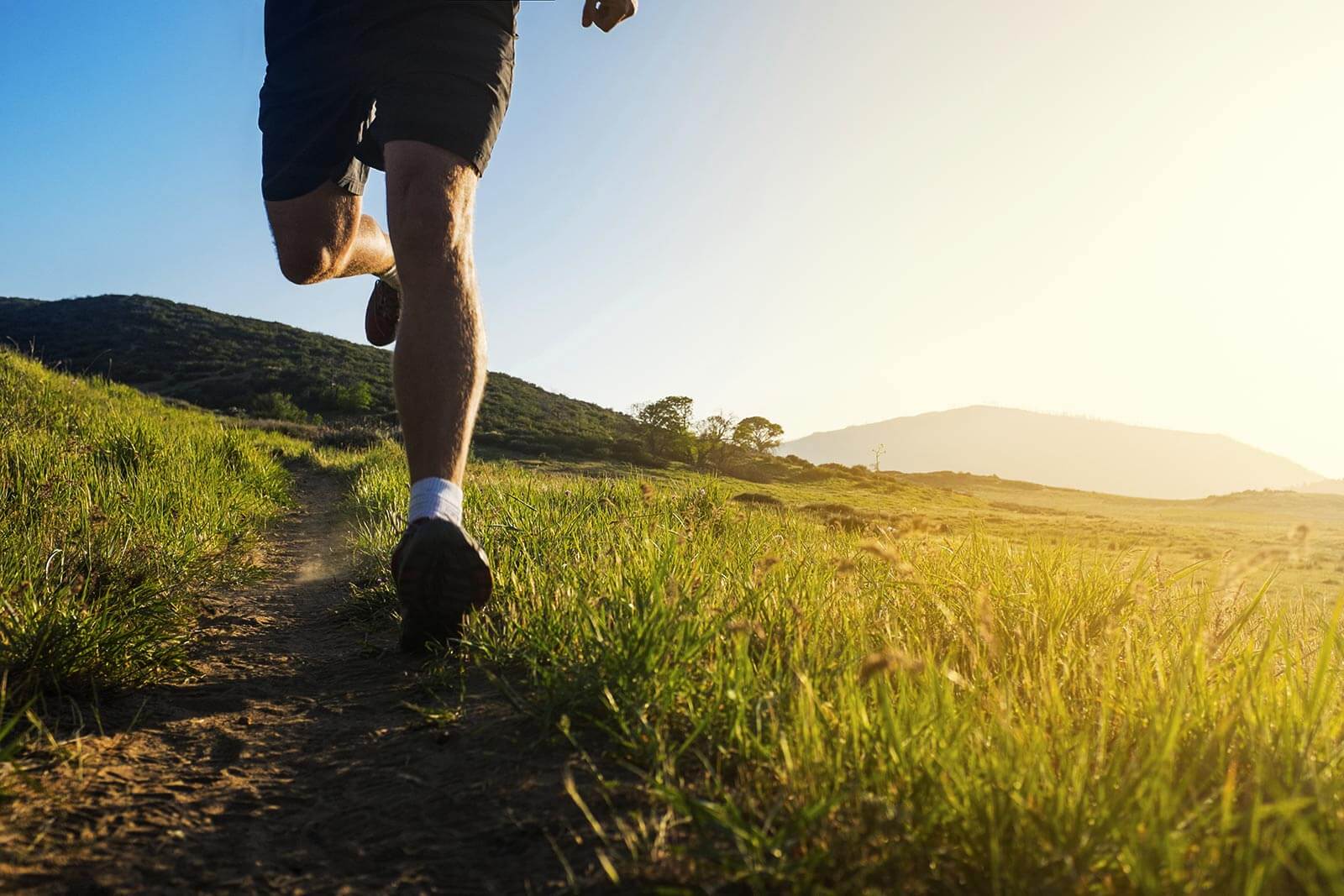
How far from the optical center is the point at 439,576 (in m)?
1.71

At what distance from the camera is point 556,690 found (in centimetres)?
132

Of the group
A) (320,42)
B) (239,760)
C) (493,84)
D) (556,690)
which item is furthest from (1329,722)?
(320,42)

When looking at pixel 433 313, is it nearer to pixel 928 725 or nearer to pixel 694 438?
pixel 928 725

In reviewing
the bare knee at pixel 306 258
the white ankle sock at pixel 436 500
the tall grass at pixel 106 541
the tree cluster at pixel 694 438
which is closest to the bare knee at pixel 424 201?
the white ankle sock at pixel 436 500

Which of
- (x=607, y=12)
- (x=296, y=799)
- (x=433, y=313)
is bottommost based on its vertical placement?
(x=296, y=799)

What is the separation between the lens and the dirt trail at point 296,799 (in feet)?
3.00

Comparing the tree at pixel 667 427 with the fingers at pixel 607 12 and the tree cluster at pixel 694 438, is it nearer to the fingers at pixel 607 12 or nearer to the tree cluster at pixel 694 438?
the tree cluster at pixel 694 438

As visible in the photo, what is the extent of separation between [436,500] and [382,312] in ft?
6.66

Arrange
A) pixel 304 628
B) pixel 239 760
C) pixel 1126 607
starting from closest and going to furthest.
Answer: pixel 239 760 < pixel 1126 607 < pixel 304 628

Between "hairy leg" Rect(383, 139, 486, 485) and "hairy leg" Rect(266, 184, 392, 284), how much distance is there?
0.79 m

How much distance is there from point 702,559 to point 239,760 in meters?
1.24

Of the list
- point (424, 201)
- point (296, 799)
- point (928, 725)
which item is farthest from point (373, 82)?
point (928, 725)

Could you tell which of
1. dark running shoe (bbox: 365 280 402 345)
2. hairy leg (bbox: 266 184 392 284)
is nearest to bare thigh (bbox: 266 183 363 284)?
hairy leg (bbox: 266 184 392 284)

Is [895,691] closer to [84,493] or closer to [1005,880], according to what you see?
[1005,880]
